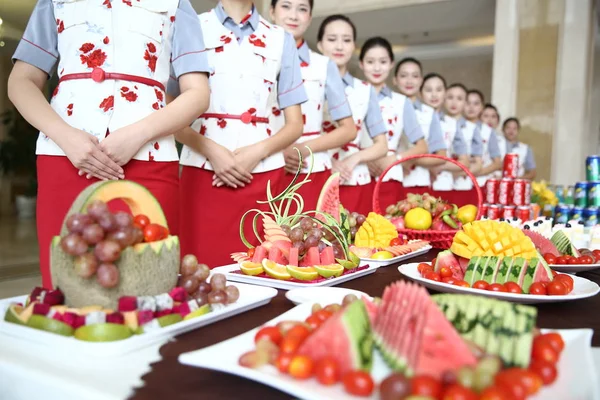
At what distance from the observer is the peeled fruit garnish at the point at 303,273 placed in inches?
49.8

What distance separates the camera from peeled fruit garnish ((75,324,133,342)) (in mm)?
782

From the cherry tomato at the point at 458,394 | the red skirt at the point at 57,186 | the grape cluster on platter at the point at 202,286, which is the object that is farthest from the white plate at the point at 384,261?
the cherry tomato at the point at 458,394

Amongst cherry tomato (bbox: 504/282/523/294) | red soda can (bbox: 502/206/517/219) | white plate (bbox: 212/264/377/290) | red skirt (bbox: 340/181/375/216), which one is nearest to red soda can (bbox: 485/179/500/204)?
red soda can (bbox: 502/206/517/219)

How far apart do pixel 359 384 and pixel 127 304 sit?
377 mm

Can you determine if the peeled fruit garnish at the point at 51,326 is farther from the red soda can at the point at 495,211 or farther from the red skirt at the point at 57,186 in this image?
the red soda can at the point at 495,211

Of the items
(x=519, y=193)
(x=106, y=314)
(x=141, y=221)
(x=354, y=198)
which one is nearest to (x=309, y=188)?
(x=354, y=198)

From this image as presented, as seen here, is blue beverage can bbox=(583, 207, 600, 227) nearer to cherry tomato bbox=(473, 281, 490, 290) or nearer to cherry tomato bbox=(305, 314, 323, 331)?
cherry tomato bbox=(473, 281, 490, 290)

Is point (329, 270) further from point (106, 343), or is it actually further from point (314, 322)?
point (106, 343)

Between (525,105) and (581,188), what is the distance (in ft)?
21.7

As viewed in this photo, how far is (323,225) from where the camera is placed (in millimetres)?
1478

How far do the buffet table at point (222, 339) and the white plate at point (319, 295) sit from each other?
0.03 metres

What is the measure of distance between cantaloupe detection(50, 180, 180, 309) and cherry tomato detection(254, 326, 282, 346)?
0.21 m

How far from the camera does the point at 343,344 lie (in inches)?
27.5

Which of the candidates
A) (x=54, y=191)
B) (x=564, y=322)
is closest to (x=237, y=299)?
(x=564, y=322)
